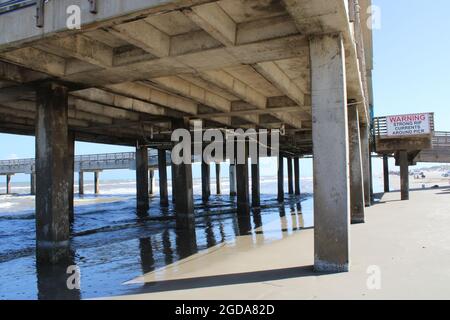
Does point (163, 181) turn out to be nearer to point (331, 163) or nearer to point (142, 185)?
point (142, 185)

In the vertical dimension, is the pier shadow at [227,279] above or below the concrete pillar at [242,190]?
below

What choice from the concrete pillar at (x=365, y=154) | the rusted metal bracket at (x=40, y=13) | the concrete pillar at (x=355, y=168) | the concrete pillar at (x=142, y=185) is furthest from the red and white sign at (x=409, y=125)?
the rusted metal bracket at (x=40, y=13)

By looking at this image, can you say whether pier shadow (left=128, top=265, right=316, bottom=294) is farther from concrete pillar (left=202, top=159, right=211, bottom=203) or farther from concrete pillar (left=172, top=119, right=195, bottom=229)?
concrete pillar (left=202, top=159, right=211, bottom=203)

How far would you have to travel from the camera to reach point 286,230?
42.5 ft

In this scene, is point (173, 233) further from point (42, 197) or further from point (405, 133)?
point (405, 133)

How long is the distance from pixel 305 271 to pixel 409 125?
17.7 meters

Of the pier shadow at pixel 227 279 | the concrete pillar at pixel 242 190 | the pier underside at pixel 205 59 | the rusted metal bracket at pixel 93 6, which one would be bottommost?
the pier shadow at pixel 227 279

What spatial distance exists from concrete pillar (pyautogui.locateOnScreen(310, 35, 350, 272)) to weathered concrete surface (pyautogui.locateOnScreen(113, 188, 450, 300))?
0.41 metres

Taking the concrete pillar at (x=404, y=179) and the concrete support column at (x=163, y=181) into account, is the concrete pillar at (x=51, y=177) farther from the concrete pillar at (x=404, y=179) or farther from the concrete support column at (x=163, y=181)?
the concrete support column at (x=163, y=181)

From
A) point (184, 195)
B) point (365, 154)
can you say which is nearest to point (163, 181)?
point (184, 195)

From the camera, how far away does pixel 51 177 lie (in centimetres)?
924

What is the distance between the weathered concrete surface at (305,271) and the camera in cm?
528
